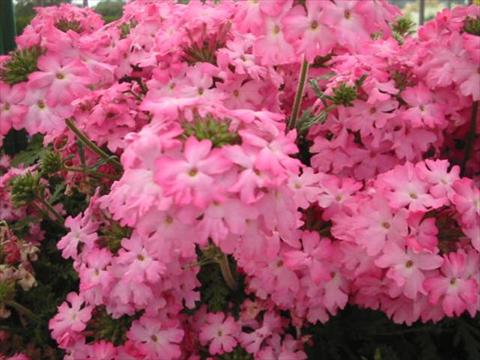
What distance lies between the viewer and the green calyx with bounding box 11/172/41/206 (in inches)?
49.2

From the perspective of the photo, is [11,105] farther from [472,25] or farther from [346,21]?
[472,25]

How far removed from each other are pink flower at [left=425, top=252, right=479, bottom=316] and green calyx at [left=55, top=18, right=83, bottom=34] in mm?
1082

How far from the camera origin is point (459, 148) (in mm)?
1444

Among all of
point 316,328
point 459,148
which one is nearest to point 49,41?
point 316,328

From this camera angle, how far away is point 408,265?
3.34 ft

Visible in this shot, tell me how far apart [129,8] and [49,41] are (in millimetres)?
471

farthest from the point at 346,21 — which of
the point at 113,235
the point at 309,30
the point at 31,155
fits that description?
the point at 31,155

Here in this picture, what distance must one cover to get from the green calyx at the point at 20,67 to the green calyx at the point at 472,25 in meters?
0.90

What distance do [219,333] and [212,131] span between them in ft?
1.81

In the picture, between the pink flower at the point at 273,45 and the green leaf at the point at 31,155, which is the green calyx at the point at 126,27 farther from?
the pink flower at the point at 273,45

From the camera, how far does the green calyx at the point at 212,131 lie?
827mm

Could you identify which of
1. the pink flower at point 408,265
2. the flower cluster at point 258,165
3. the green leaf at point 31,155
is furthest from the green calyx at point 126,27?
the pink flower at point 408,265

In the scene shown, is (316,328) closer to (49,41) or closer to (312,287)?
(312,287)

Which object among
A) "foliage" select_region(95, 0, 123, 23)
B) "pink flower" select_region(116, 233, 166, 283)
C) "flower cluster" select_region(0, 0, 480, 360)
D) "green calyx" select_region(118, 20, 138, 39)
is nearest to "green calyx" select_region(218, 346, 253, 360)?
"flower cluster" select_region(0, 0, 480, 360)
